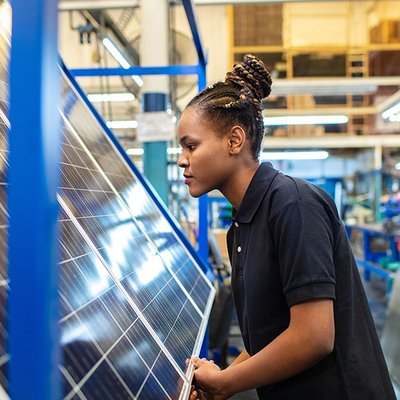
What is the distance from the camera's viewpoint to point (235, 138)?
146 centimetres

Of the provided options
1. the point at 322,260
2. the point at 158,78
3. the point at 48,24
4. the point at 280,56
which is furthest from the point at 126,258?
the point at 280,56

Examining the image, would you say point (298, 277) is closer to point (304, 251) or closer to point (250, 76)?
point (304, 251)

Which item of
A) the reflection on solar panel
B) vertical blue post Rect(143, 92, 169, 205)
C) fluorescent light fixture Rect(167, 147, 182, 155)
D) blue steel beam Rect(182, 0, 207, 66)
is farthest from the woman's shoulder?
fluorescent light fixture Rect(167, 147, 182, 155)

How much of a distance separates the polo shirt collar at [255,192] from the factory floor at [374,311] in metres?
2.42

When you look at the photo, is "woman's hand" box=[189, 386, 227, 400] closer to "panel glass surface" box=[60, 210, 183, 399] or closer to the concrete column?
"panel glass surface" box=[60, 210, 183, 399]

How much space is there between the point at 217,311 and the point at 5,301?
11.9 ft

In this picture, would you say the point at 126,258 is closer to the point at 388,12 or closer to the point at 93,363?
the point at 93,363

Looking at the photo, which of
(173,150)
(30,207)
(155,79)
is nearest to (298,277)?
(30,207)

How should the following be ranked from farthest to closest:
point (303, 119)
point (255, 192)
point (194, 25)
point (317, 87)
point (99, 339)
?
point (303, 119) → point (317, 87) → point (194, 25) → point (255, 192) → point (99, 339)

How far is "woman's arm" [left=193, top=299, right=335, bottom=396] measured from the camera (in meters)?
1.19

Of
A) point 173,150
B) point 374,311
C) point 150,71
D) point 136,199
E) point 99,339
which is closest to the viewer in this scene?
point 99,339

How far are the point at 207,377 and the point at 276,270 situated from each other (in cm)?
38

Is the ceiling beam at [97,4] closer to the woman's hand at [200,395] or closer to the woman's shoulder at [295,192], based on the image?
the woman's shoulder at [295,192]

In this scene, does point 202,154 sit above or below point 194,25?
below
